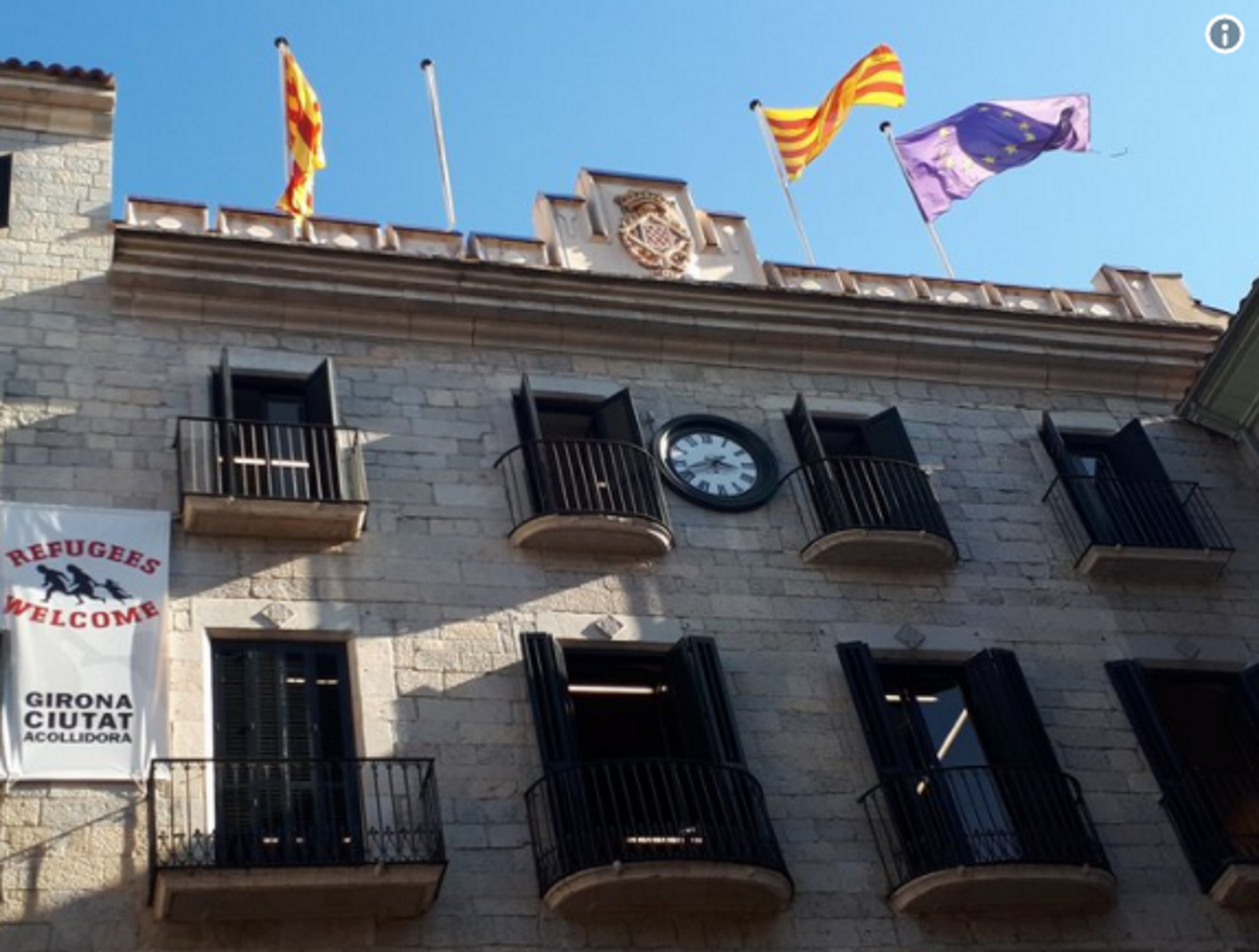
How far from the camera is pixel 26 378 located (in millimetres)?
15531

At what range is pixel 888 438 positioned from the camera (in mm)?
17578

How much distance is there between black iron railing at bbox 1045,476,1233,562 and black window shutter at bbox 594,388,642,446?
448cm

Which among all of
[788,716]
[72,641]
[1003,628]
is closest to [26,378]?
[72,641]

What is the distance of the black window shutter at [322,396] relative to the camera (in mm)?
15828

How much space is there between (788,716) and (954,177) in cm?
949

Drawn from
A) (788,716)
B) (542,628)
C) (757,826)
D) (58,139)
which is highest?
(58,139)

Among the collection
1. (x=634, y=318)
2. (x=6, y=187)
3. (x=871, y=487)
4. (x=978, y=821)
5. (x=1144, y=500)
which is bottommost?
(x=978, y=821)

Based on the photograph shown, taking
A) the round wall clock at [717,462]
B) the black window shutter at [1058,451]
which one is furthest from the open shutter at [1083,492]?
the round wall clock at [717,462]

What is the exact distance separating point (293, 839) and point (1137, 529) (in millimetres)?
9274

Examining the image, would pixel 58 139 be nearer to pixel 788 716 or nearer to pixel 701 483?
pixel 701 483

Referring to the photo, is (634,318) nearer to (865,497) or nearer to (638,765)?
(865,497)

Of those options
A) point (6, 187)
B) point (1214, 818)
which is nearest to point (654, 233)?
point (6, 187)

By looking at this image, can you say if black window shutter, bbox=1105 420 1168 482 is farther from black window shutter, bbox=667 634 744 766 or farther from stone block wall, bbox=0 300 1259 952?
black window shutter, bbox=667 634 744 766

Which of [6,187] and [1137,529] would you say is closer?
[6,187]
